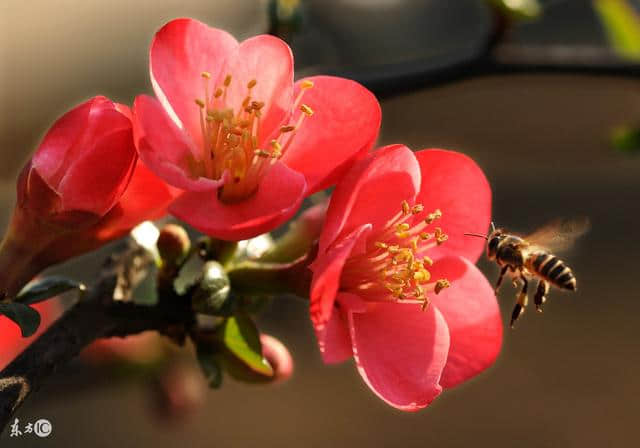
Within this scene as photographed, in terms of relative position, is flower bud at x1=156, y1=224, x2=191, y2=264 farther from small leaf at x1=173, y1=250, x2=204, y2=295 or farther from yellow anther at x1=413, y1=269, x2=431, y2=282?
yellow anther at x1=413, y1=269, x2=431, y2=282

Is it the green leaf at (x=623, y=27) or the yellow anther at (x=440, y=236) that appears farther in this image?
the green leaf at (x=623, y=27)

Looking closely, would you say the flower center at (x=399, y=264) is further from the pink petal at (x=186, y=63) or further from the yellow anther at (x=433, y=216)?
the pink petal at (x=186, y=63)

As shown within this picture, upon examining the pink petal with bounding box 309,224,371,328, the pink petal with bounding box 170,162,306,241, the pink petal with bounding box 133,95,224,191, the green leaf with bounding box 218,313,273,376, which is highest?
the pink petal with bounding box 133,95,224,191

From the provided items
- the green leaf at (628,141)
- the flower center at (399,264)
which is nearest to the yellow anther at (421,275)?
the flower center at (399,264)

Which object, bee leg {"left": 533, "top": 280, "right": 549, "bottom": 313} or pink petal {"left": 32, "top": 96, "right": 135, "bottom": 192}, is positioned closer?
pink petal {"left": 32, "top": 96, "right": 135, "bottom": 192}

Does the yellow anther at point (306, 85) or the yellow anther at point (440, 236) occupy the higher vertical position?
the yellow anther at point (306, 85)

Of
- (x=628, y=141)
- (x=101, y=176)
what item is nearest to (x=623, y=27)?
(x=628, y=141)

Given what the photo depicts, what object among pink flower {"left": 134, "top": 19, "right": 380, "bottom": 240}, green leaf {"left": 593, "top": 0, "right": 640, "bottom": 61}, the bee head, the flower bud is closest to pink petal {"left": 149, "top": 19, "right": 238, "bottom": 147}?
pink flower {"left": 134, "top": 19, "right": 380, "bottom": 240}
